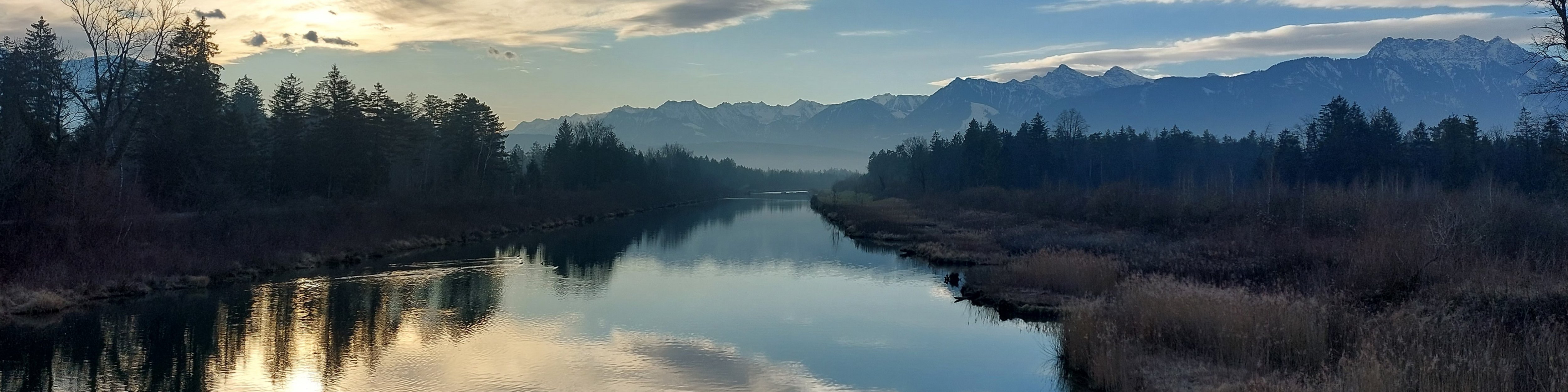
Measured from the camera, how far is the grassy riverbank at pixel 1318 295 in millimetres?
13359

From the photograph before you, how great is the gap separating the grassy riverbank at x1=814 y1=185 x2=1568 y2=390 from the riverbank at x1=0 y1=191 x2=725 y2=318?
89.2ft

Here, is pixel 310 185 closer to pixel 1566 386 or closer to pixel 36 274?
pixel 36 274

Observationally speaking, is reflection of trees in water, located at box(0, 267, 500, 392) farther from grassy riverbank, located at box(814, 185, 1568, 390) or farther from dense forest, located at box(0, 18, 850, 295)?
grassy riverbank, located at box(814, 185, 1568, 390)

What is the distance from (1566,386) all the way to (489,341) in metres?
20.4

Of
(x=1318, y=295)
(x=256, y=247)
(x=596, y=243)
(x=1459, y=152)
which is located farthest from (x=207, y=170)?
(x=1459, y=152)

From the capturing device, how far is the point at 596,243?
56.1 m

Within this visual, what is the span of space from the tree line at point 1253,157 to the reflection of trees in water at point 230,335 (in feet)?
96.3

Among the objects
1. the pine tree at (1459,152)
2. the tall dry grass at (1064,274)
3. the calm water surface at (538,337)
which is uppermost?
the pine tree at (1459,152)

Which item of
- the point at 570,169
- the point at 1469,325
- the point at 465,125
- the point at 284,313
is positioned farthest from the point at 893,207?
the point at 1469,325

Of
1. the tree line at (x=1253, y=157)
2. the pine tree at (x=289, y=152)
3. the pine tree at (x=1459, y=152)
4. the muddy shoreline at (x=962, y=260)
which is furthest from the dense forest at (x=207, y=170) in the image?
the pine tree at (x=1459, y=152)

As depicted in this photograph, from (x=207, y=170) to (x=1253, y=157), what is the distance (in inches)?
5199

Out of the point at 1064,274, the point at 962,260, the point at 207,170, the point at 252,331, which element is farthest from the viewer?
the point at 207,170

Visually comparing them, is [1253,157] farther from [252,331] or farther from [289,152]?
[252,331]

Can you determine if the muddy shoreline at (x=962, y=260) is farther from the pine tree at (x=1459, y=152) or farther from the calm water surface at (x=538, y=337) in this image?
the pine tree at (x=1459, y=152)
